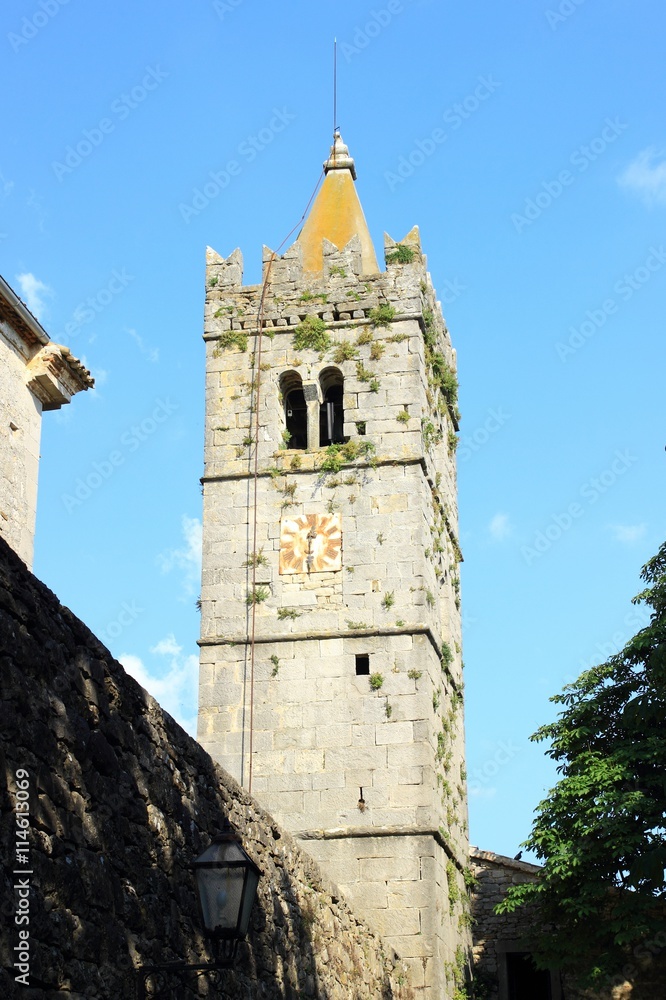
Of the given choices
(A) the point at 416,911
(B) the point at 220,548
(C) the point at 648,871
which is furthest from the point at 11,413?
(C) the point at 648,871

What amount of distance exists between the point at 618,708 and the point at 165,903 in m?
14.5

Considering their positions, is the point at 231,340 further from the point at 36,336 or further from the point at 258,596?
the point at 36,336

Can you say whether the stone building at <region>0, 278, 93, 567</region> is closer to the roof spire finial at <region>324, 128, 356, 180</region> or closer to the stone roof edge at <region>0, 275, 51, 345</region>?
the stone roof edge at <region>0, 275, 51, 345</region>

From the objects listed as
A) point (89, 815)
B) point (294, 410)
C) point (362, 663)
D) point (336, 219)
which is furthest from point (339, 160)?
point (89, 815)

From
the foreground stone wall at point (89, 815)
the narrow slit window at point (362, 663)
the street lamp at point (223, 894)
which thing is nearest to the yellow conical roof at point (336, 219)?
the narrow slit window at point (362, 663)

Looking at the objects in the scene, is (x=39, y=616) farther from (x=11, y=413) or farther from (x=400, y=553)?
(x=400, y=553)

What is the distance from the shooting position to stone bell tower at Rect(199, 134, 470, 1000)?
18.9 metres

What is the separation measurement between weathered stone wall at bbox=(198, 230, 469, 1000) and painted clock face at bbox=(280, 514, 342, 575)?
7 centimetres

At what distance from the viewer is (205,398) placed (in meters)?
21.9

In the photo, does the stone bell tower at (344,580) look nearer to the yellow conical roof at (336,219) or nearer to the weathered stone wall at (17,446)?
the yellow conical roof at (336,219)

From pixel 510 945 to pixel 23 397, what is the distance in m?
11.4

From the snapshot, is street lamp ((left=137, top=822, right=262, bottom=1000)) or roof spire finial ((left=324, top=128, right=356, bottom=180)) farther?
roof spire finial ((left=324, top=128, right=356, bottom=180))

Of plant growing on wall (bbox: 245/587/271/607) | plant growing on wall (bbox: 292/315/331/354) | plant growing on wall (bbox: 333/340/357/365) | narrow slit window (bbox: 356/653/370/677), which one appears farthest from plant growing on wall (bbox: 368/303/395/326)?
narrow slit window (bbox: 356/653/370/677)

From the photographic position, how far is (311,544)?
20.5 m
